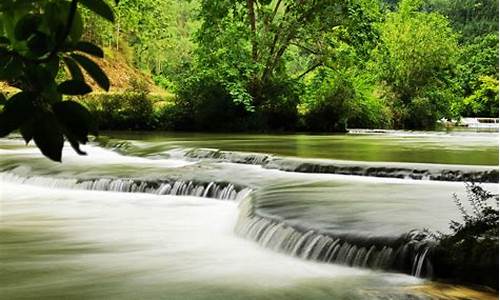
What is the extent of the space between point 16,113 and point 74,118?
0.08m

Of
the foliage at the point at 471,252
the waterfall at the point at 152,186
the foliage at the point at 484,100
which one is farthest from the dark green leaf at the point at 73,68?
the foliage at the point at 484,100

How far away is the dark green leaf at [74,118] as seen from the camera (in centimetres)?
94

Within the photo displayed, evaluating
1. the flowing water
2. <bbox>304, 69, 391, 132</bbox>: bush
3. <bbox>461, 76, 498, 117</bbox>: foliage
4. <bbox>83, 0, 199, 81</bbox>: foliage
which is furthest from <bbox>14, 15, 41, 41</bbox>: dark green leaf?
<bbox>461, 76, 498, 117</bbox>: foliage

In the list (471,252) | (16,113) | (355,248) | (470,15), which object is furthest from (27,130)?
(470,15)

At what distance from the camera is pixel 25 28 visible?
1026mm

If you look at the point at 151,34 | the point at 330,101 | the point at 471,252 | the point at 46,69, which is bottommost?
the point at 471,252

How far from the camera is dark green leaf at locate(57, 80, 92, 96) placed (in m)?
0.97

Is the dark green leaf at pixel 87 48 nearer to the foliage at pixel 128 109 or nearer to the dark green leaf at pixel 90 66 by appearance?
the dark green leaf at pixel 90 66

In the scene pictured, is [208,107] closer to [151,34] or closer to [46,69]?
[151,34]

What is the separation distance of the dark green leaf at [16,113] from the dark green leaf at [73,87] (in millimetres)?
50

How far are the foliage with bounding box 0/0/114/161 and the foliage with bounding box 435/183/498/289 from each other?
357cm

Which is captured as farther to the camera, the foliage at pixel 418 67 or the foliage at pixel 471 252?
the foliage at pixel 418 67

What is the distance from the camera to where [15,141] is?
1688 cm

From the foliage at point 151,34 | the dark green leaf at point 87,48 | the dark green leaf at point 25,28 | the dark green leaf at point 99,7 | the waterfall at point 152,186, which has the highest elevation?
the foliage at point 151,34
